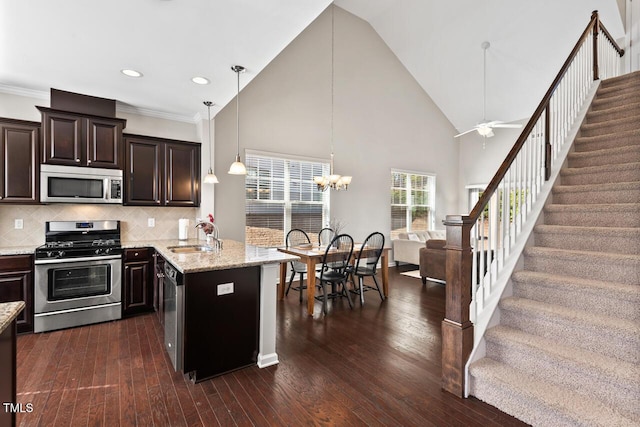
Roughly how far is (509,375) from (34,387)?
338cm

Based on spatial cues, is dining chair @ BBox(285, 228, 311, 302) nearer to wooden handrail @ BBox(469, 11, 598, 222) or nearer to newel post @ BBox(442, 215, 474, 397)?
newel post @ BBox(442, 215, 474, 397)

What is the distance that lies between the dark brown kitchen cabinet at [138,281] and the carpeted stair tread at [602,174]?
4805mm

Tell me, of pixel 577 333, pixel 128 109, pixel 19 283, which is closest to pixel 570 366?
pixel 577 333

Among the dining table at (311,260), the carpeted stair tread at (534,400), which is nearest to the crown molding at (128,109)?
the dining table at (311,260)

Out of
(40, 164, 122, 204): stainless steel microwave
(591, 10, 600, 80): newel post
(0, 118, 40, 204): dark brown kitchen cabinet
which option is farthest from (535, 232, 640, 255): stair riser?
(0, 118, 40, 204): dark brown kitchen cabinet

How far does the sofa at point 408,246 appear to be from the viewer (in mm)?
6992

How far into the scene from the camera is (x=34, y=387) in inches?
92.6

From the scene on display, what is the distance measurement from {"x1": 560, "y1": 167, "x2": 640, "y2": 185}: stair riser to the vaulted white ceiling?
290 cm

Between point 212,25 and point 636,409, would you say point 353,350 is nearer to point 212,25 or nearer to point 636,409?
point 636,409

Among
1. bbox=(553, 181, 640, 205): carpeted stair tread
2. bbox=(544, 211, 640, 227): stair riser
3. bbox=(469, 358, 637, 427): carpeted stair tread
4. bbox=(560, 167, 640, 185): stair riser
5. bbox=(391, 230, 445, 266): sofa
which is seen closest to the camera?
bbox=(469, 358, 637, 427): carpeted stair tread

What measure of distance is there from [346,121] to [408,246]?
3092 mm

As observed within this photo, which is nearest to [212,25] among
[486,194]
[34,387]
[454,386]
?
[486,194]

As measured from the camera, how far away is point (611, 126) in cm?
347

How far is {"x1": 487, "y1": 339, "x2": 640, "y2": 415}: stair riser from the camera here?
5.65 feet
